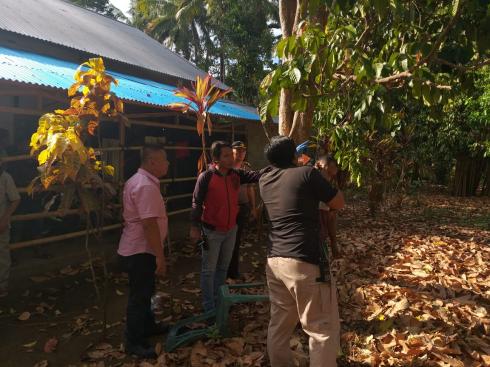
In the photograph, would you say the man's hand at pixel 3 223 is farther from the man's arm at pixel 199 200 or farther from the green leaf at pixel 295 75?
the green leaf at pixel 295 75

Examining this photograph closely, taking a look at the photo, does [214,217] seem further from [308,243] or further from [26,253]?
[26,253]

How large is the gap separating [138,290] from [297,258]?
1386 millimetres

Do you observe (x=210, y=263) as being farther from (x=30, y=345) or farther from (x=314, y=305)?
(x=30, y=345)

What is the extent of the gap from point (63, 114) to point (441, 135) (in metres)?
12.9

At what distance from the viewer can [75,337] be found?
375 cm

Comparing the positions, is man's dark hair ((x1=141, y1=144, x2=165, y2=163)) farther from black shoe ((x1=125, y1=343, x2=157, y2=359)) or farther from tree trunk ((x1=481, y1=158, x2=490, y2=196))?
tree trunk ((x1=481, y1=158, x2=490, y2=196))

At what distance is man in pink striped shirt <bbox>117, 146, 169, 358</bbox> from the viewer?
3.04m

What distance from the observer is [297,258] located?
103 inches

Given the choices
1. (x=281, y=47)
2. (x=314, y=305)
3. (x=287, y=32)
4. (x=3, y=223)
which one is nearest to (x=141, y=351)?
(x=314, y=305)

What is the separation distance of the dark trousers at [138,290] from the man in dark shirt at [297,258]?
1.04 meters

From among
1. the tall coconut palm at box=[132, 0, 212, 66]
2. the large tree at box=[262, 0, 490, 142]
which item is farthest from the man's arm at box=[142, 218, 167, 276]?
the tall coconut palm at box=[132, 0, 212, 66]

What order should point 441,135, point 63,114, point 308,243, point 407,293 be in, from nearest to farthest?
point 308,243 → point 63,114 → point 407,293 → point 441,135

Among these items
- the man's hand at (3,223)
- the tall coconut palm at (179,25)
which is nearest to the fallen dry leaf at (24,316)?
the man's hand at (3,223)

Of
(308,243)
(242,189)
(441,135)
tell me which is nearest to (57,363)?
(308,243)
